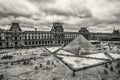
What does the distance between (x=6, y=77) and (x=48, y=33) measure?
43.5 metres

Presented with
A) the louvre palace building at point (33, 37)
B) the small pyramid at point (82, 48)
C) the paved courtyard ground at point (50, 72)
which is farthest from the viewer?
the louvre palace building at point (33, 37)

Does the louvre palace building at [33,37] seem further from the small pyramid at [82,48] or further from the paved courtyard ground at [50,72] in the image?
the paved courtyard ground at [50,72]

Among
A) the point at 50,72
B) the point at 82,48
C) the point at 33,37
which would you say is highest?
the point at 33,37

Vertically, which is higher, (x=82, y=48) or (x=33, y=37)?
(x=33, y=37)

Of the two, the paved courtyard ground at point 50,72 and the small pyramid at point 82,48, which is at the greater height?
the small pyramid at point 82,48

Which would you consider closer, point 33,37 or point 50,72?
point 50,72

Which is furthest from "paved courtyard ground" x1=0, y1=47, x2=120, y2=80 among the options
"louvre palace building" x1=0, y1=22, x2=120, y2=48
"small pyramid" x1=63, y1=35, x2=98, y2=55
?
"louvre palace building" x1=0, y1=22, x2=120, y2=48

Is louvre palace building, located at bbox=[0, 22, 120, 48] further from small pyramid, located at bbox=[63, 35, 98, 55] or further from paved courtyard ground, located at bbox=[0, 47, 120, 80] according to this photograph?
paved courtyard ground, located at bbox=[0, 47, 120, 80]

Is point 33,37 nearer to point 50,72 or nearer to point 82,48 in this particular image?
point 82,48

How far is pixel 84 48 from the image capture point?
1016 inches

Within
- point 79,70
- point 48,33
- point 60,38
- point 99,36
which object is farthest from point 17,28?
point 99,36

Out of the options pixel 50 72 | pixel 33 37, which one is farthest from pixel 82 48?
pixel 33 37

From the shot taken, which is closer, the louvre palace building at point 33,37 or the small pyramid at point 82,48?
the small pyramid at point 82,48

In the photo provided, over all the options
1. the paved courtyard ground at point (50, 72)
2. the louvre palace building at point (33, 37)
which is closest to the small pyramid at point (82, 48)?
the paved courtyard ground at point (50, 72)
